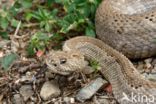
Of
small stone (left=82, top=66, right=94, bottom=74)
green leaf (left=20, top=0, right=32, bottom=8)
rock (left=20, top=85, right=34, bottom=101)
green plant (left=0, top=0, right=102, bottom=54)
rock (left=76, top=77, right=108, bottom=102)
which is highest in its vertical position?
green leaf (left=20, top=0, right=32, bottom=8)

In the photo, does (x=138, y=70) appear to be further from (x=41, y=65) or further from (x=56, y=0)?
(x=56, y=0)

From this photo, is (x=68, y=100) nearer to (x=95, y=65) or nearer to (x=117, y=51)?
(x=95, y=65)

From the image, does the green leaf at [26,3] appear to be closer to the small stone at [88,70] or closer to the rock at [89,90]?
the small stone at [88,70]

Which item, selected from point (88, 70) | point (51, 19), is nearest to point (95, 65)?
point (88, 70)

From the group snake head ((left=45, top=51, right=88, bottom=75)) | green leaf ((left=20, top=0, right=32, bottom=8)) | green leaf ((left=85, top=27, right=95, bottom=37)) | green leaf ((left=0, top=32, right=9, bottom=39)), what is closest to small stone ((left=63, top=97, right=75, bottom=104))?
snake head ((left=45, top=51, right=88, bottom=75))

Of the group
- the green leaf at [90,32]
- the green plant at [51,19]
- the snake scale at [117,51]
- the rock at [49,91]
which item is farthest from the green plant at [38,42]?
the rock at [49,91]

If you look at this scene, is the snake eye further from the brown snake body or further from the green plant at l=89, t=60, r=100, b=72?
the brown snake body

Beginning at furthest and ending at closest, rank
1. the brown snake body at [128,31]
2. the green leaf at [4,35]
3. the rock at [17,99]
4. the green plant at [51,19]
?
the green leaf at [4,35]
the green plant at [51,19]
the brown snake body at [128,31]
the rock at [17,99]
